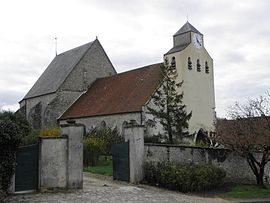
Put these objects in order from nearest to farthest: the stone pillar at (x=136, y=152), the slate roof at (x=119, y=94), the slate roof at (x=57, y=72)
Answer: the stone pillar at (x=136, y=152)
the slate roof at (x=119, y=94)
the slate roof at (x=57, y=72)

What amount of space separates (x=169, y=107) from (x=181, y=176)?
14422 millimetres

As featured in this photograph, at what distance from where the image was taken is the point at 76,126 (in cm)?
1532

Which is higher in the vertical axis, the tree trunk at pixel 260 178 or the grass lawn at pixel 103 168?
the grass lawn at pixel 103 168

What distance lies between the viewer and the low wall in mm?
19453

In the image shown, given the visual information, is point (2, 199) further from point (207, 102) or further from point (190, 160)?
point (207, 102)

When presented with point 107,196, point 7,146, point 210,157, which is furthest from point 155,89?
point 7,146

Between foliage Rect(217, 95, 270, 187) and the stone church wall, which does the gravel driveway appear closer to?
foliage Rect(217, 95, 270, 187)

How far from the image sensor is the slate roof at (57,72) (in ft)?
141

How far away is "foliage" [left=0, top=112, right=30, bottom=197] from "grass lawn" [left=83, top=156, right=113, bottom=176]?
7.91 m

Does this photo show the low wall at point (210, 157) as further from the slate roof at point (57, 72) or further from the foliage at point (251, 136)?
the slate roof at point (57, 72)

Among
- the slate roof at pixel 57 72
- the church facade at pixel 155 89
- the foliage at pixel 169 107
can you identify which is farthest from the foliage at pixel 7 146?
the slate roof at pixel 57 72

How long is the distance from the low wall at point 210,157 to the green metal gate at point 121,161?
A: 1.24 m

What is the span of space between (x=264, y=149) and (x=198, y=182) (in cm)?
387

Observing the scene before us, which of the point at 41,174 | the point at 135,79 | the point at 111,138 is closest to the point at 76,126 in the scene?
the point at 41,174
